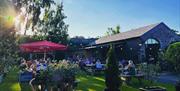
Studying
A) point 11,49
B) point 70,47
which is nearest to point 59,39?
point 70,47

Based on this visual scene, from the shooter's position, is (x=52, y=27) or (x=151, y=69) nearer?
(x=151, y=69)

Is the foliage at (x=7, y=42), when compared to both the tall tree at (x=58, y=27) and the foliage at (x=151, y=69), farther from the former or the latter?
the tall tree at (x=58, y=27)

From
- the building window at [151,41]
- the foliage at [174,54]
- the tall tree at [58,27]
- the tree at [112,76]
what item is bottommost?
the tree at [112,76]

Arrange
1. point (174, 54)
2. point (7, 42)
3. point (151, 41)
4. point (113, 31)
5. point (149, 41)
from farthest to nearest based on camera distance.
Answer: point (113, 31) < point (151, 41) < point (149, 41) < point (174, 54) < point (7, 42)

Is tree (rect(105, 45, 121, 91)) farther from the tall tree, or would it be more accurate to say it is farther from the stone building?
the tall tree

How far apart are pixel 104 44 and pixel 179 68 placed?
29135 millimetres

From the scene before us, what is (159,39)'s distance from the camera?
33.8m

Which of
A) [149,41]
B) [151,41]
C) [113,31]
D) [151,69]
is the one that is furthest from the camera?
[113,31]

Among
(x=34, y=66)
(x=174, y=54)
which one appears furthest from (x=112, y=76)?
(x=34, y=66)

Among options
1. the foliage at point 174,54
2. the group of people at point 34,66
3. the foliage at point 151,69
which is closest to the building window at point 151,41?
the group of people at point 34,66

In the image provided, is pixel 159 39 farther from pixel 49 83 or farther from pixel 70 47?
pixel 49 83

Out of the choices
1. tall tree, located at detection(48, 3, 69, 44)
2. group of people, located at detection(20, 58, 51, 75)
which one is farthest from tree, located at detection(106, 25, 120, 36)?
group of people, located at detection(20, 58, 51, 75)

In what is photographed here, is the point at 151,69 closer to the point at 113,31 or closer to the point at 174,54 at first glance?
the point at 174,54

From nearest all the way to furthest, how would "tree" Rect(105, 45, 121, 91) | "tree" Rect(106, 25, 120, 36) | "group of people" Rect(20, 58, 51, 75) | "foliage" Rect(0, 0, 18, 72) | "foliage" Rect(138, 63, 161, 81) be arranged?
"foliage" Rect(0, 0, 18, 72)
"tree" Rect(105, 45, 121, 91)
"foliage" Rect(138, 63, 161, 81)
"group of people" Rect(20, 58, 51, 75)
"tree" Rect(106, 25, 120, 36)
